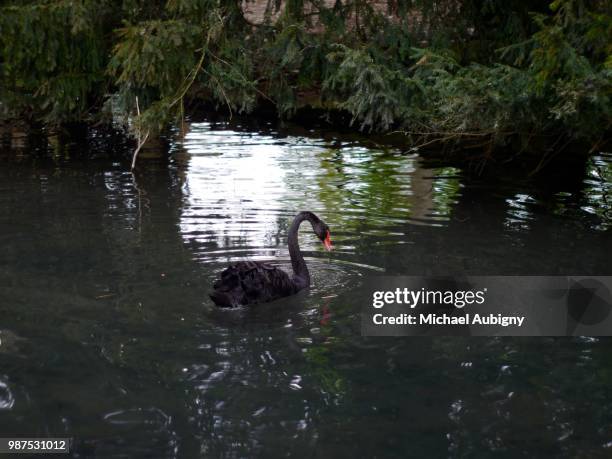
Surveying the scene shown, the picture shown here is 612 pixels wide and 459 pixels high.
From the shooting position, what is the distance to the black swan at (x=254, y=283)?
24.1ft

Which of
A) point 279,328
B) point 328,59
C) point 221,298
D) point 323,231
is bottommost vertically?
point 279,328

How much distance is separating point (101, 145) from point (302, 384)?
33.1ft

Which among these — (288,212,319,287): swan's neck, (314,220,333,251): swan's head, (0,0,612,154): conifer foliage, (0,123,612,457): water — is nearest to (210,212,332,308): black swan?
(288,212,319,287): swan's neck

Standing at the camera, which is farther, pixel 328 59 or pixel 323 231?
pixel 328 59

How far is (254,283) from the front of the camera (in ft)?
24.5

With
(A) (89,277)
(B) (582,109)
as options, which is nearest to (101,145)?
(A) (89,277)

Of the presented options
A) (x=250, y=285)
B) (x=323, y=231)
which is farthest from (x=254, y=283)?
(x=323, y=231)

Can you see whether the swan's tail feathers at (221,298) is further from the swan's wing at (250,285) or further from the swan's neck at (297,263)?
the swan's neck at (297,263)

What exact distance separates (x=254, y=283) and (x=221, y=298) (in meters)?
0.32

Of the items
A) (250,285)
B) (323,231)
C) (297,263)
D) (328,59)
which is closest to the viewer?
(250,285)

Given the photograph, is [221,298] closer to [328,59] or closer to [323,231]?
[323,231]

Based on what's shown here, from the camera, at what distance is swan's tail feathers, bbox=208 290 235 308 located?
286 inches

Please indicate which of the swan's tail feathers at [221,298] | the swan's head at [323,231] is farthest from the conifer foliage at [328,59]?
the swan's tail feathers at [221,298]

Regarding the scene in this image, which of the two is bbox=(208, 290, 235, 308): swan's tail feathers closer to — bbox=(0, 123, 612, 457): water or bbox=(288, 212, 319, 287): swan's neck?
bbox=(0, 123, 612, 457): water
